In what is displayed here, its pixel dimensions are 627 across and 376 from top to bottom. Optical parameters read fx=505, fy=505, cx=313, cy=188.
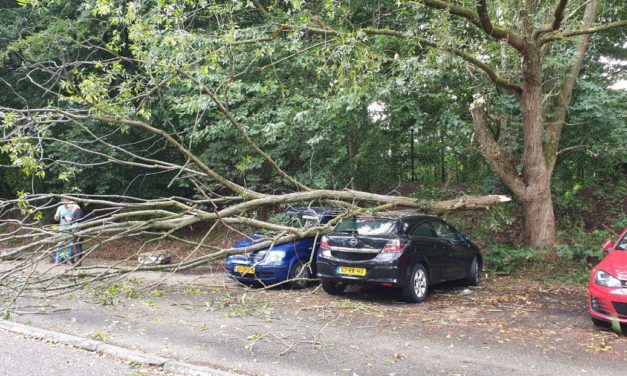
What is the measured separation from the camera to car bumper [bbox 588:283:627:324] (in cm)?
652

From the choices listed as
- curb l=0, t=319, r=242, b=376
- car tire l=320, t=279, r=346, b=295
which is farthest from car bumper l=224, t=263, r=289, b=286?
curb l=0, t=319, r=242, b=376

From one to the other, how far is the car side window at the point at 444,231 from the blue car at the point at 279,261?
7.19 ft

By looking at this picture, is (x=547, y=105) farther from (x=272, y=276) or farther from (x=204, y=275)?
(x=204, y=275)

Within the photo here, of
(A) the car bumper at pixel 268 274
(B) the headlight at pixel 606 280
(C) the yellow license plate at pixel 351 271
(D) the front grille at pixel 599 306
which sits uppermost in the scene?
(B) the headlight at pixel 606 280

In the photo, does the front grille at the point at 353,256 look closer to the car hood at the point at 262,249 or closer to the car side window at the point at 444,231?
the car hood at the point at 262,249

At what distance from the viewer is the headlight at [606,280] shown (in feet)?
21.7

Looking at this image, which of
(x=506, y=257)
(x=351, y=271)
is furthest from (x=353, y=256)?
(x=506, y=257)

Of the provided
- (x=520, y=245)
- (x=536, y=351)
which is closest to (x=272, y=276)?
(x=536, y=351)

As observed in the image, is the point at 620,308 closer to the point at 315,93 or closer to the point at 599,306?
the point at 599,306

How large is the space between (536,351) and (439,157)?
37.7 ft

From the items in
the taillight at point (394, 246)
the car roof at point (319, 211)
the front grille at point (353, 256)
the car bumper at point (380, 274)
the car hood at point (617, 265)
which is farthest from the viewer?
the car roof at point (319, 211)

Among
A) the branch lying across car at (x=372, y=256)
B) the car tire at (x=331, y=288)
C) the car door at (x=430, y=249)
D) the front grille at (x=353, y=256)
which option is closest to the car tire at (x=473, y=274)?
the branch lying across car at (x=372, y=256)

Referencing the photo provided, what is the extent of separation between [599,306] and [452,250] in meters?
3.34

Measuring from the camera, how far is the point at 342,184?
47.5 ft
